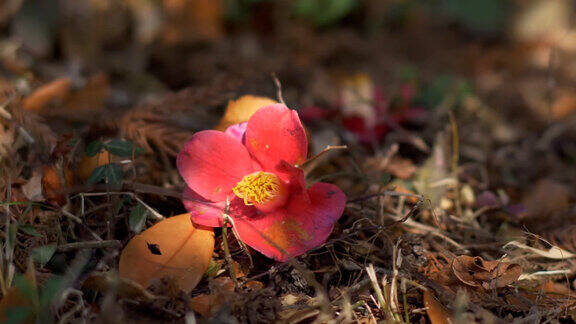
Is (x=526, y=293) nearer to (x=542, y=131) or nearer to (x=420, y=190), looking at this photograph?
(x=420, y=190)

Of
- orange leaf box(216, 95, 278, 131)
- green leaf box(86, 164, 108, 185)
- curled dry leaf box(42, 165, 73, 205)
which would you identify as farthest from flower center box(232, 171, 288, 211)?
curled dry leaf box(42, 165, 73, 205)

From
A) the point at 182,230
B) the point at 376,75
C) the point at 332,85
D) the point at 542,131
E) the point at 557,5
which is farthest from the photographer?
the point at 557,5

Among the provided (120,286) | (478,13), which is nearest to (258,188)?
(120,286)

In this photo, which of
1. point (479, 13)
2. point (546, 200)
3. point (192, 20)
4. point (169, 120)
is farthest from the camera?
point (479, 13)

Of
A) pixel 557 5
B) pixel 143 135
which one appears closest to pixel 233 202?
pixel 143 135

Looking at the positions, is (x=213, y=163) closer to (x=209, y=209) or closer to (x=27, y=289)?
(x=209, y=209)

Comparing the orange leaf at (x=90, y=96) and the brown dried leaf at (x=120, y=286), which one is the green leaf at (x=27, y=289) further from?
the orange leaf at (x=90, y=96)

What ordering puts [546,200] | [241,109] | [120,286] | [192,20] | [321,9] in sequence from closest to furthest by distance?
[120,286] → [241,109] → [546,200] → [192,20] → [321,9]
